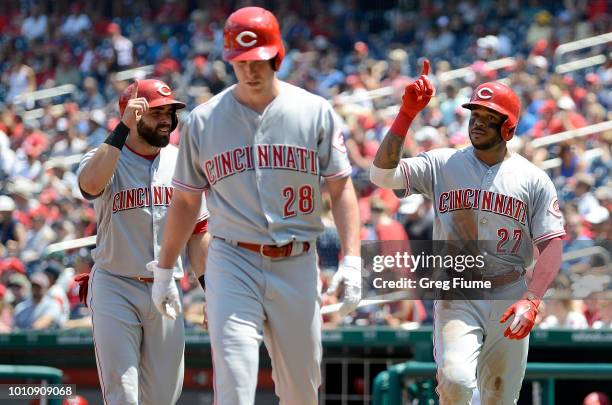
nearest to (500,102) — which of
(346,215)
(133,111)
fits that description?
(346,215)

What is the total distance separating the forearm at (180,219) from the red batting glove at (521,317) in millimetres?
1457

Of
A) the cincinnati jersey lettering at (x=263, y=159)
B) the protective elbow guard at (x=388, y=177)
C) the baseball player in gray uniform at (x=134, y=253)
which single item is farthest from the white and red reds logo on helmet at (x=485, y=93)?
the baseball player in gray uniform at (x=134, y=253)

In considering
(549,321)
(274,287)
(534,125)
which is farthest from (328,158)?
(534,125)

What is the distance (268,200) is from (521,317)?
1.29 metres

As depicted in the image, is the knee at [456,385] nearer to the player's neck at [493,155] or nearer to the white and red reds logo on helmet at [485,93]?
the player's neck at [493,155]

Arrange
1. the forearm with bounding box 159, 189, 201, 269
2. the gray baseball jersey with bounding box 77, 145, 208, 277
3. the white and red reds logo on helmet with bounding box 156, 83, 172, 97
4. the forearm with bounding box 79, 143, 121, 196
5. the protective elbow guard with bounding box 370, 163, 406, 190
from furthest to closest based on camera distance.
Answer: the white and red reds logo on helmet with bounding box 156, 83, 172, 97 < the gray baseball jersey with bounding box 77, 145, 208, 277 < the forearm with bounding box 79, 143, 121, 196 < the protective elbow guard with bounding box 370, 163, 406, 190 < the forearm with bounding box 159, 189, 201, 269

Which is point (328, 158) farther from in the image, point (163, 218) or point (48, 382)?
point (48, 382)

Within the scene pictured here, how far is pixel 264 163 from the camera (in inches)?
207

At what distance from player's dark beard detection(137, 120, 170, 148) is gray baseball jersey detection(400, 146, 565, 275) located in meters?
1.18

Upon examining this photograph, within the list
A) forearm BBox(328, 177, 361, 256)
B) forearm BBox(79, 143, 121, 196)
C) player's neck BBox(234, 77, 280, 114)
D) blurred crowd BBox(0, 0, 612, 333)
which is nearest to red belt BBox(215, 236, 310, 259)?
forearm BBox(328, 177, 361, 256)

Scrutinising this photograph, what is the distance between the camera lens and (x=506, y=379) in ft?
19.7

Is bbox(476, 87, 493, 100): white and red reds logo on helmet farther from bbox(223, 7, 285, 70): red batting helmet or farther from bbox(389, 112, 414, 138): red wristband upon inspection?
bbox(223, 7, 285, 70): red batting helmet

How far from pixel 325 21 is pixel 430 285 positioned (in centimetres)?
1350

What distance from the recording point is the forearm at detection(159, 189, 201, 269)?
542 centimetres
